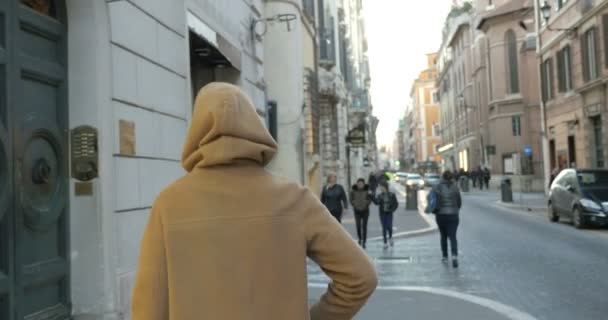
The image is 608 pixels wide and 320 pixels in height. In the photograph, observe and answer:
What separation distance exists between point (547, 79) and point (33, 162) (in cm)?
3199

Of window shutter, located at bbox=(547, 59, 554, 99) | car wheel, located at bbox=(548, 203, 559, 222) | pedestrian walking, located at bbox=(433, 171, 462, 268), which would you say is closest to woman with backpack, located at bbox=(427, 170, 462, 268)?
pedestrian walking, located at bbox=(433, 171, 462, 268)

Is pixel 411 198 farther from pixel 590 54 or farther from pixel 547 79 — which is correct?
pixel 547 79

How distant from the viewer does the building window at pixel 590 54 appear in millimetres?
24938

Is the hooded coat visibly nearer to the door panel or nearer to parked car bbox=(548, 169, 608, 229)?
the door panel

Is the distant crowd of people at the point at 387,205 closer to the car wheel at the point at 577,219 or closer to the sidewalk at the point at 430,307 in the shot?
the sidewalk at the point at 430,307

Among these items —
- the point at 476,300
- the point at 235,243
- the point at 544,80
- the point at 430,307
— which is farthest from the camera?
the point at 544,80

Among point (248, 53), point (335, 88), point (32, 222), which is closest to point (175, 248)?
point (32, 222)

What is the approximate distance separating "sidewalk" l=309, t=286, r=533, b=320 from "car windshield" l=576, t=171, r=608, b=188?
34.5ft

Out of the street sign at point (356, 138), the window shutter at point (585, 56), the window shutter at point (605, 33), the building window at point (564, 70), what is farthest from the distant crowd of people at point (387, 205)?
the building window at point (564, 70)

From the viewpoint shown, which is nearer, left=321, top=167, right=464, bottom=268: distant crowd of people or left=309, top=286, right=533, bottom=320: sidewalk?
left=309, top=286, right=533, bottom=320: sidewalk

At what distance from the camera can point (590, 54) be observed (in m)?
25.8

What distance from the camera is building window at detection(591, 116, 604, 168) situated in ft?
A: 82.7

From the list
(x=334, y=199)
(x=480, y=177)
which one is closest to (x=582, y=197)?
(x=334, y=199)

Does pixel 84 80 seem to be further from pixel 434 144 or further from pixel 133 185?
pixel 434 144
